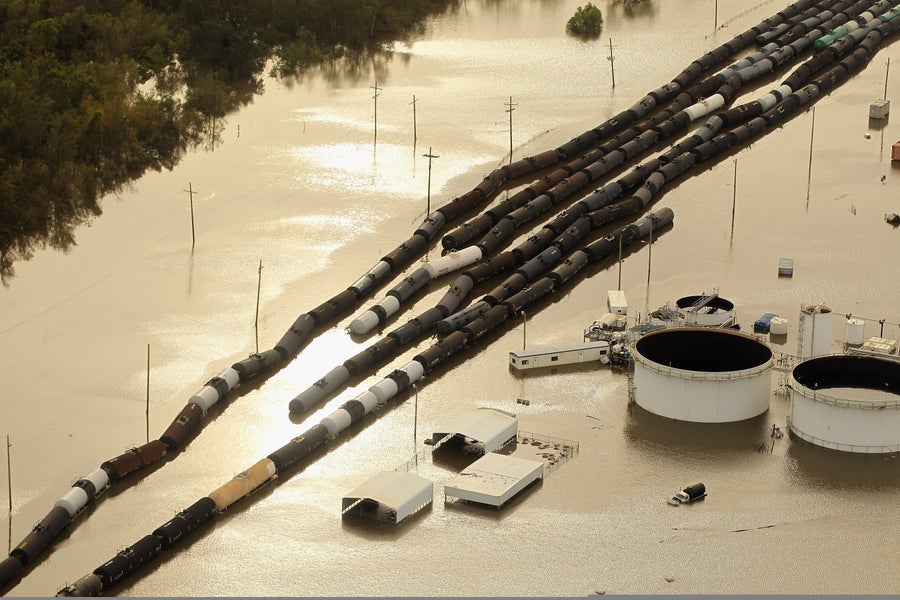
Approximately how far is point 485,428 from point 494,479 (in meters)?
2.86

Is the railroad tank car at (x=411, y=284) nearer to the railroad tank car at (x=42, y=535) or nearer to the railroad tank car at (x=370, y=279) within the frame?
the railroad tank car at (x=370, y=279)

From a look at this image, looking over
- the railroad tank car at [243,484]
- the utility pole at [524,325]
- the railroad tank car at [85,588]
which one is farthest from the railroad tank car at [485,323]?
the railroad tank car at [85,588]

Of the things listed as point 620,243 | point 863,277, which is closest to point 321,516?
point 620,243

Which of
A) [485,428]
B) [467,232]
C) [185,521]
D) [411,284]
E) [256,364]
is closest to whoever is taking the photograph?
[185,521]

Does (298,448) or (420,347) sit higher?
(420,347)

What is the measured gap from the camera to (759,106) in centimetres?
8212

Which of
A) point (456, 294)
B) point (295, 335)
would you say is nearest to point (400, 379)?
point (295, 335)

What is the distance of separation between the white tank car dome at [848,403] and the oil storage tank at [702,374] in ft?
4.52

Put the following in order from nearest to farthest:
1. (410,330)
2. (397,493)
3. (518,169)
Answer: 1. (397,493)
2. (410,330)
3. (518,169)

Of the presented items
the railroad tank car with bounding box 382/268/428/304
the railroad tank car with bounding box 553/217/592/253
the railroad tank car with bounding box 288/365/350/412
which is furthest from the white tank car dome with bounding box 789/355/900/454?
the railroad tank car with bounding box 382/268/428/304

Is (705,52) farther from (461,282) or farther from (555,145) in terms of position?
(461,282)

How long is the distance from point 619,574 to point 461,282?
62.3 ft

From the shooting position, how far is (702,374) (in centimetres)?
5212

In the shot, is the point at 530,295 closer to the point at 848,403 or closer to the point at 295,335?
the point at 295,335
